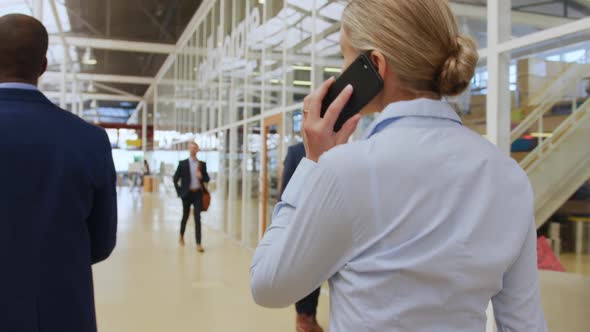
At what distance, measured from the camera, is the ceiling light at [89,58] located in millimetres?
18825

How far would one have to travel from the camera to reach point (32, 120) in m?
1.50

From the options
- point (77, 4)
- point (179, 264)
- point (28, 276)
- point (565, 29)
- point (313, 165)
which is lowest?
point (179, 264)

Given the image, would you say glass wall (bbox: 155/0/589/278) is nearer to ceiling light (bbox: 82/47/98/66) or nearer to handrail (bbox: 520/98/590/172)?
handrail (bbox: 520/98/590/172)

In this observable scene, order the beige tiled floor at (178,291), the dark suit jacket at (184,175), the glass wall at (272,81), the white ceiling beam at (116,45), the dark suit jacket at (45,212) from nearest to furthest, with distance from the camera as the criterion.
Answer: the dark suit jacket at (45,212) < the glass wall at (272,81) < the beige tiled floor at (178,291) < the dark suit jacket at (184,175) < the white ceiling beam at (116,45)

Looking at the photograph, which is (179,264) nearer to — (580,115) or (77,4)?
(580,115)

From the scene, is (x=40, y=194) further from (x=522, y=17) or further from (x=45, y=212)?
(x=522, y=17)

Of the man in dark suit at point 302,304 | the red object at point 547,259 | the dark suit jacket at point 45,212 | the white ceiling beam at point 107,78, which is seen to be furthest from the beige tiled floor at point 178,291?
the white ceiling beam at point 107,78

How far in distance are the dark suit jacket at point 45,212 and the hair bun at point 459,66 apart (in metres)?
1.13

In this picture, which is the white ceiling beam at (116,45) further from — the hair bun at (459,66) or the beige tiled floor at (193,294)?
the hair bun at (459,66)

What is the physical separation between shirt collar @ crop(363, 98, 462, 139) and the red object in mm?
2479

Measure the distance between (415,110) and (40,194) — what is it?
1149mm

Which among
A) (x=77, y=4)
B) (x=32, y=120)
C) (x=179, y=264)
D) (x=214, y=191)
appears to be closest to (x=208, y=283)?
(x=179, y=264)

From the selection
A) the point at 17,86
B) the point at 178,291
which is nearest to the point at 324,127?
the point at 17,86

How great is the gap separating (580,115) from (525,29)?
0.67m
